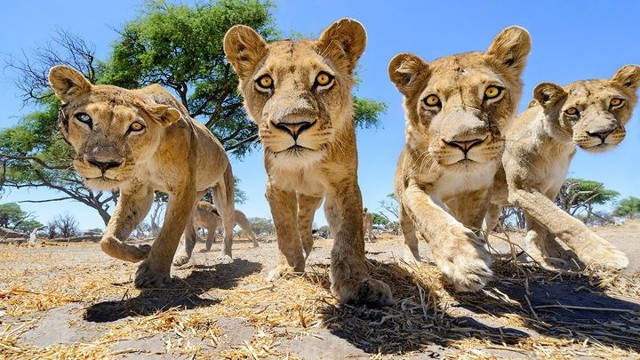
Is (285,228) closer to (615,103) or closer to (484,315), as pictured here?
(484,315)

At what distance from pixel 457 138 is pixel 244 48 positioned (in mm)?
1811

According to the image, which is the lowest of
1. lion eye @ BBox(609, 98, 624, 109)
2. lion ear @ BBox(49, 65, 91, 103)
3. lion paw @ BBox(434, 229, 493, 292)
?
lion paw @ BBox(434, 229, 493, 292)

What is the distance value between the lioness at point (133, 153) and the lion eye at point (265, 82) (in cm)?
104

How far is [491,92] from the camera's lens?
3418 mm

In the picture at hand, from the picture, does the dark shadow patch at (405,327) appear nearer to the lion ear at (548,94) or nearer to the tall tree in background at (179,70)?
the lion ear at (548,94)

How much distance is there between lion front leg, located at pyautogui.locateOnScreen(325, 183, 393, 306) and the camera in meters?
2.94

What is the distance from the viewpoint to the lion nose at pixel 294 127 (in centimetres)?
275

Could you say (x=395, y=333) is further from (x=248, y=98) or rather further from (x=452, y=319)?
(x=248, y=98)

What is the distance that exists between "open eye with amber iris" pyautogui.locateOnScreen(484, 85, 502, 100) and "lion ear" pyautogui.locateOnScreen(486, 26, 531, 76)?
1.78 ft

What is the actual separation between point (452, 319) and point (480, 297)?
60 cm

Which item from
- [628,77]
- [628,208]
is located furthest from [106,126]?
[628,208]

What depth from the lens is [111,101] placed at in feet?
12.5

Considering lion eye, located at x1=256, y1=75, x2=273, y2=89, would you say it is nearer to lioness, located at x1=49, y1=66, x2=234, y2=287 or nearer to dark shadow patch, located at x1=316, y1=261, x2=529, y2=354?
lioness, located at x1=49, y1=66, x2=234, y2=287

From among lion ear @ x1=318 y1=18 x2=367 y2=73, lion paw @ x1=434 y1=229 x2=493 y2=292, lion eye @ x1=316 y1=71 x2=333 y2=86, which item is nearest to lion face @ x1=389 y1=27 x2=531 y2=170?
lion ear @ x1=318 y1=18 x2=367 y2=73
